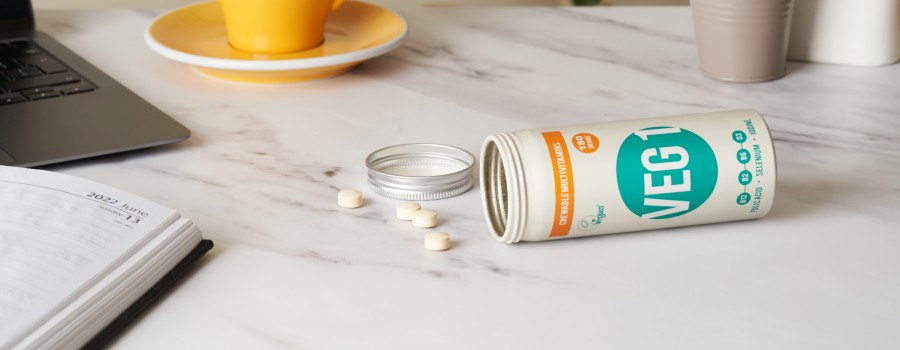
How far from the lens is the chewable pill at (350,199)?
2.61 ft

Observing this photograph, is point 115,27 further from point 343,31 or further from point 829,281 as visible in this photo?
point 829,281

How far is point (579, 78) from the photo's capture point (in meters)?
1.13

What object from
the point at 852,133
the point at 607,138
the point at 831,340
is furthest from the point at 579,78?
the point at 831,340

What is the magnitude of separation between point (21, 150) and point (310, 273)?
1.13ft

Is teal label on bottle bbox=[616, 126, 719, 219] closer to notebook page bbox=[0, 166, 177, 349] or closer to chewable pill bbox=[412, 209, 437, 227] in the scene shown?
chewable pill bbox=[412, 209, 437, 227]

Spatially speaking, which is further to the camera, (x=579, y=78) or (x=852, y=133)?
(x=579, y=78)

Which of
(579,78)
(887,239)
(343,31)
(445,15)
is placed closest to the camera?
(887,239)

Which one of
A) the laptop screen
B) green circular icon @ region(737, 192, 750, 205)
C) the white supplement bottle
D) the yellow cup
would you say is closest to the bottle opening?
the white supplement bottle

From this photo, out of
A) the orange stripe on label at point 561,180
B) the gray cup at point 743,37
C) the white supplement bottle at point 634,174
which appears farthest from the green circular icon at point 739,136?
the gray cup at point 743,37

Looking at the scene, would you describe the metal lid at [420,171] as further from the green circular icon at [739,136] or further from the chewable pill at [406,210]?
the green circular icon at [739,136]

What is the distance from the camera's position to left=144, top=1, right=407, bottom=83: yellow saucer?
106 centimetres

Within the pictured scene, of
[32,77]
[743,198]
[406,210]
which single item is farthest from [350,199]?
[32,77]

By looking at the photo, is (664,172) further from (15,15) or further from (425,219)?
(15,15)

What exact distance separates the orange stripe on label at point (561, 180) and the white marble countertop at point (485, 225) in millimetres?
34
